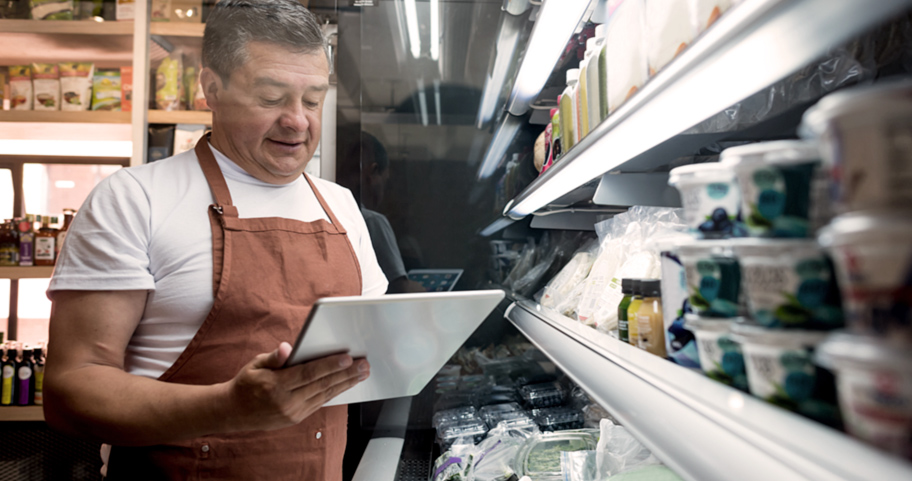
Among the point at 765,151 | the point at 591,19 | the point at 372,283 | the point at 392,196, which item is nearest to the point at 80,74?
the point at 392,196

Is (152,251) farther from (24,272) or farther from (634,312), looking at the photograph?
(24,272)

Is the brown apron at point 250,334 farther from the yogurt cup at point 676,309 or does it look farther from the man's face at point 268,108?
the yogurt cup at point 676,309

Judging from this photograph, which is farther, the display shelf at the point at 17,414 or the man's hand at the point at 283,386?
the display shelf at the point at 17,414

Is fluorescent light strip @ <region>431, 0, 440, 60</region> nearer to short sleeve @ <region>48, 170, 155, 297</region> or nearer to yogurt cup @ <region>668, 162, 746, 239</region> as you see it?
short sleeve @ <region>48, 170, 155, 297</region>

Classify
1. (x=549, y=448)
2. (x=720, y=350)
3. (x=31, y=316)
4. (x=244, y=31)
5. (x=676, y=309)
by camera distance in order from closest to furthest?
(x=720, y=350) → (x=676, y=309) → (x=244, y=31) → (x=549, y=448) → (x=31, y=316)

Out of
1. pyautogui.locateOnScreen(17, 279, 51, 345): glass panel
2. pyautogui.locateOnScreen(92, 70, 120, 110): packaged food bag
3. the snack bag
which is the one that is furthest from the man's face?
pyautogui.locateOnScreen(17, 279, 51, 345): glass panel

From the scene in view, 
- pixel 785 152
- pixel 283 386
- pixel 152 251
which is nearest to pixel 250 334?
pixel 152 251

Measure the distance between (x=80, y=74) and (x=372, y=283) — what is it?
216 centimetres

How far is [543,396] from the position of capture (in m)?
2.42

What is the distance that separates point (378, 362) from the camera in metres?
1.11

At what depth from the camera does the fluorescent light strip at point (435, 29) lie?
2.85 metres

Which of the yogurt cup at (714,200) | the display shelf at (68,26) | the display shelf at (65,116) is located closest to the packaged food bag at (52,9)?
the display shelf at (68,26)

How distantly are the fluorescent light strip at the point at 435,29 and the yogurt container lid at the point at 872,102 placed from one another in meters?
2.69

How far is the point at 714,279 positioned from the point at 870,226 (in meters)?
0.26
